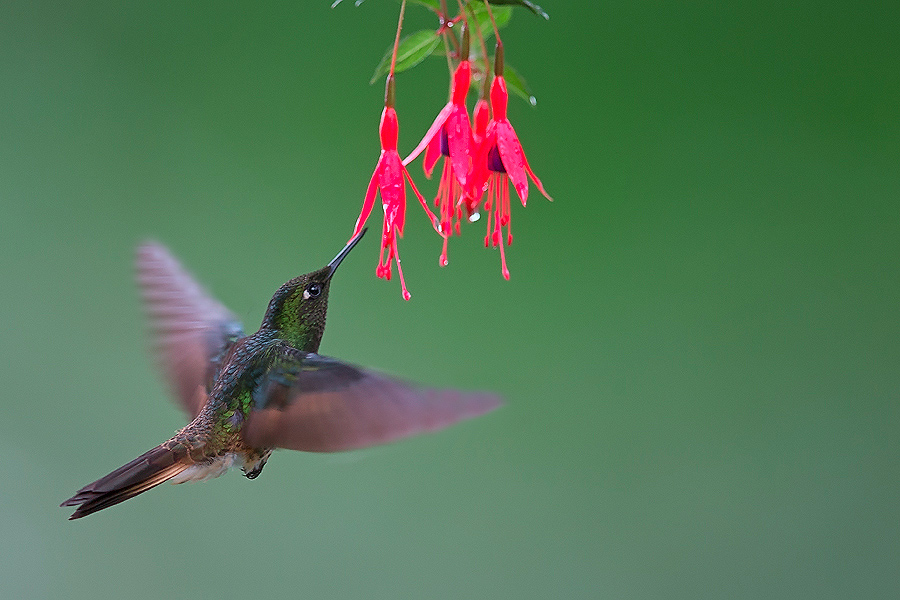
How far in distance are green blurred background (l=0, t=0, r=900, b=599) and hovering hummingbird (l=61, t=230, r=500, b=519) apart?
22.8 inches

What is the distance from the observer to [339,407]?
0.58 metres

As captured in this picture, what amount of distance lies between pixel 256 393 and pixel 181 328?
163mm

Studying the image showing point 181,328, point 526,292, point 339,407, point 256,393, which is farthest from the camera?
point 526,292

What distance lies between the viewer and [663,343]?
1514 mm

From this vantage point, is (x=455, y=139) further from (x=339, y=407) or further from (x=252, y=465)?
(x=252, y=465)

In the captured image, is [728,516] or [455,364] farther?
[455,364]

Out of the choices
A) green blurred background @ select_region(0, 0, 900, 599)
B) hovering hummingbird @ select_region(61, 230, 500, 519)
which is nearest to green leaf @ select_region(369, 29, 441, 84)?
hovering hummingbird @ select_region(61, 230, 500, 519)

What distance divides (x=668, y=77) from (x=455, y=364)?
0.68 metres

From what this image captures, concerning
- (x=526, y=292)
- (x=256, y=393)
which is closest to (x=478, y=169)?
(x=256, y=393)

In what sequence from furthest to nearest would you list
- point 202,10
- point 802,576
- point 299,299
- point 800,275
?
point 202,10, point 800,275, point 802,576, point 299,299

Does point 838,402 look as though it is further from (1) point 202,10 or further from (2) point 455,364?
(1) point 202,10

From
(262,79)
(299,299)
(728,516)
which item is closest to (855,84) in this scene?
(728,516)

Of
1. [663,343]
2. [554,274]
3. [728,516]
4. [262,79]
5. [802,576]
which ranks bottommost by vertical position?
[802,576]

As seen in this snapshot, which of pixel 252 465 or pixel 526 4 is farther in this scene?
pixel 252 465
